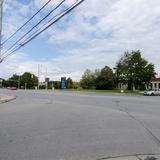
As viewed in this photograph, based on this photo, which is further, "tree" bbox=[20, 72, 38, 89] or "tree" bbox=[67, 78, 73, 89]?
"tree" bbox=[20, 72, 38, 89]

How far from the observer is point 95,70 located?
149125 mm

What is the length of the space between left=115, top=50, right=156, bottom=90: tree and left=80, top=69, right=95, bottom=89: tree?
46.2 meters

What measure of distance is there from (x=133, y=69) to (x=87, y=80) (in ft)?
167

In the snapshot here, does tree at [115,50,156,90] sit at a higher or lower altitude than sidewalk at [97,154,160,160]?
higher

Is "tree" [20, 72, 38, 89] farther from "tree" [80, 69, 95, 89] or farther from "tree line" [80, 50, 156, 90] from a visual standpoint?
"tree line" [80, 50, 156, 90]

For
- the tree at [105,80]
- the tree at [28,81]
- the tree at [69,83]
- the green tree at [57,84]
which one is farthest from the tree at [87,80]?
the tree at [28,81]

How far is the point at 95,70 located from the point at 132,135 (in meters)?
139

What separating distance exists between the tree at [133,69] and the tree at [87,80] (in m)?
46.2

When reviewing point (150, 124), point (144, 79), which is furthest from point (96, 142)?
point (144, 79)

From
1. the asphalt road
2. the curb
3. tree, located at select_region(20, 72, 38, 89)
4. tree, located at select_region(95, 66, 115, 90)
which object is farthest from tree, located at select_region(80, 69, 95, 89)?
the curb

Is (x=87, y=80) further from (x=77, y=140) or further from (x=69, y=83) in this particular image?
(x=77, y=140)

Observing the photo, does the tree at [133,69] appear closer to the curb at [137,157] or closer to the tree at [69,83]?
the tree at [69,83]

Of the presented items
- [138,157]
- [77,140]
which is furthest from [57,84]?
[138,157]

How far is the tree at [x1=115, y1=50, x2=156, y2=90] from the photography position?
94850 mm
